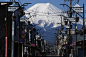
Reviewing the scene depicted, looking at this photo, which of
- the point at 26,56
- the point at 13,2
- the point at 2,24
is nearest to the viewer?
the point at 2,24

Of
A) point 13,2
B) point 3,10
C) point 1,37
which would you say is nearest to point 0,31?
point 1,37

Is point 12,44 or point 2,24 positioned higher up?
point 2,24

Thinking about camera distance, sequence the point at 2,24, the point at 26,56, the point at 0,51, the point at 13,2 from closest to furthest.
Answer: the point at 0,51
the point at 2,24
the point at 13,2
the point at 26,56

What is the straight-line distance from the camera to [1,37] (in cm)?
4588

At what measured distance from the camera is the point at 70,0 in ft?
177

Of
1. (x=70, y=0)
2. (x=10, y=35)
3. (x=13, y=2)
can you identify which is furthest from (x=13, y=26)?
(x=70, y=0)

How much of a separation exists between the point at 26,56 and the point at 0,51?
20.8 metres

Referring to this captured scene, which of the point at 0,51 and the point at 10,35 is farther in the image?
the point at 10,35

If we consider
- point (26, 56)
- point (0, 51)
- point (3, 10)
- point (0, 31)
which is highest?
point (3, 10)

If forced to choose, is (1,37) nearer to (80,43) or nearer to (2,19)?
(2,19)

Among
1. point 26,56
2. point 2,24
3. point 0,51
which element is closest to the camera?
point 0,51

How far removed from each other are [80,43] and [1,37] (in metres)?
16.1

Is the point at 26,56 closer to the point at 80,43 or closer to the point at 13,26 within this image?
the point at 13,26

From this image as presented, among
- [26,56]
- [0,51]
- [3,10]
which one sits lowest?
[26,56]
